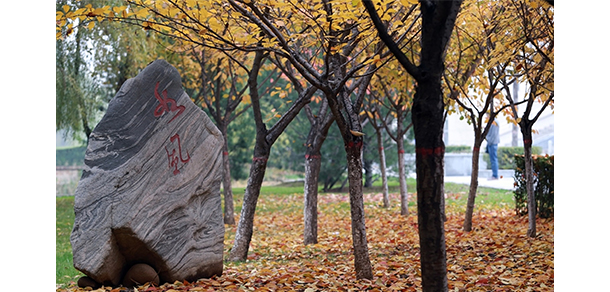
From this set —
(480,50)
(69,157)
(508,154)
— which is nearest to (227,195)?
(480,50)

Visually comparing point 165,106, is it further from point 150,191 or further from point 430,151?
point 430,151

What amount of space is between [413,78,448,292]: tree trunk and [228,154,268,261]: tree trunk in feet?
9.61

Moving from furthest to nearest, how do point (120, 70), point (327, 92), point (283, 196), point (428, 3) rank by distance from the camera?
point (283, 196) → point (120, 70) → point (327, 92) → point (428, 3)

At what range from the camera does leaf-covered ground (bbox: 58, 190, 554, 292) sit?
4.48 m

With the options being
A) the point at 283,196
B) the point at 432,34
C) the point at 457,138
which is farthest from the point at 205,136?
the point at 457,138

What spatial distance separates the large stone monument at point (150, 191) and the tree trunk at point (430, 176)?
248cm

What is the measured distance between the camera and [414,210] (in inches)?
410

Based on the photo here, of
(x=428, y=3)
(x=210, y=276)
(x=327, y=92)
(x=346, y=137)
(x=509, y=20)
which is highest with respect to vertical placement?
(x=509, y=20)

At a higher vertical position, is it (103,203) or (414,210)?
(103,203)

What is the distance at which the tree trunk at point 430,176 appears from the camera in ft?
10.3

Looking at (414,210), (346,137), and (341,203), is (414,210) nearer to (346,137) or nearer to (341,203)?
(341,203)

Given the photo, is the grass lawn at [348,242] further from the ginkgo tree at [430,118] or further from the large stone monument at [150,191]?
the ginkgo tree at [430,118]

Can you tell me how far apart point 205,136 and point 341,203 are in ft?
24.7

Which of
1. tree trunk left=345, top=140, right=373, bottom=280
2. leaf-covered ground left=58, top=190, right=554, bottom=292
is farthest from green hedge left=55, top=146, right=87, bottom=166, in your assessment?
tree trunk left=345, top=140, right=373, bottom=280
